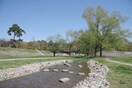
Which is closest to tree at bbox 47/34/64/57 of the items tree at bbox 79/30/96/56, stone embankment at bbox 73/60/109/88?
tree at bbox 79/30/96/56

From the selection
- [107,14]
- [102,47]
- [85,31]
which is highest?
[107,14]

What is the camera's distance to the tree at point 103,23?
44.3m

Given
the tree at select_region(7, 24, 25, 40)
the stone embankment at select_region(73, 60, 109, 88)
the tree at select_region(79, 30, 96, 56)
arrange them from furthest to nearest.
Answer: the tree at select_region(7, 24, 25, 40) < the tree at select_region(79, 30, 96, 56) < the stone embankment at select_region(73, 60, 109, 88)

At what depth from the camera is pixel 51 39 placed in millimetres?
63156

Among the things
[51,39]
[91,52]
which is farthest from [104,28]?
[51,39]

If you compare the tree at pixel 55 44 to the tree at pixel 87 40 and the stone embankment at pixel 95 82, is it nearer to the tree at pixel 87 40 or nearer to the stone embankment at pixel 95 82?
the tree at pixel 87 40

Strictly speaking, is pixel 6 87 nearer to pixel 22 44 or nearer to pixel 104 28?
pixel 104 28

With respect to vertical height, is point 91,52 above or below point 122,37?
below

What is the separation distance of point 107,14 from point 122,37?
255 inches

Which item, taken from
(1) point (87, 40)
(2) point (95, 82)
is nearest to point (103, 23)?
(1) point (87, 40)

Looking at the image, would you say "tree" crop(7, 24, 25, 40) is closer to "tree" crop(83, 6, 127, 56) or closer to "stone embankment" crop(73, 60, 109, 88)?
"tree" crop(83, 6, 127, 56)

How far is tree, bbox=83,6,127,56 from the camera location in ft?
145

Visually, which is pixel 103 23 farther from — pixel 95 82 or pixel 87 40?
pixel 95 82

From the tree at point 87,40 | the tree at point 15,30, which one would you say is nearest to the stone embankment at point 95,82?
the tree at point 87,40
